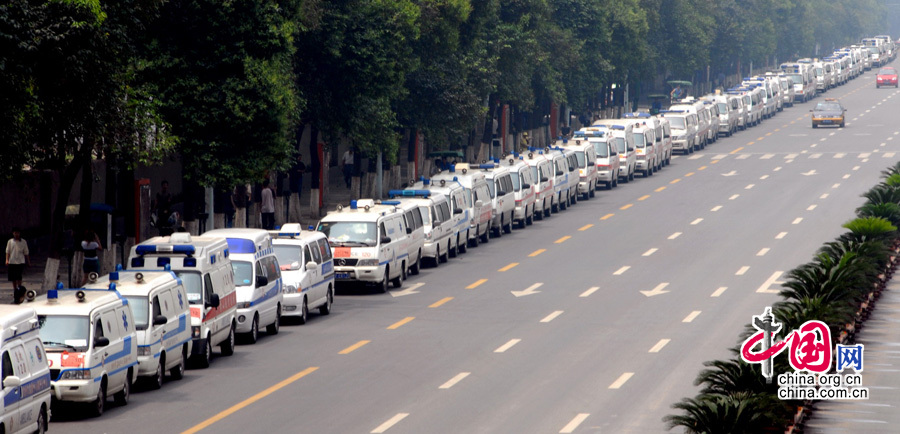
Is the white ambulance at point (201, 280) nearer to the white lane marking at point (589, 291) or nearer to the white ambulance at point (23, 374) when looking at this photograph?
the white ambulance at point (23, 374)

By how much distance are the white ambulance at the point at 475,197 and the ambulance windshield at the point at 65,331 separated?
2354 cm

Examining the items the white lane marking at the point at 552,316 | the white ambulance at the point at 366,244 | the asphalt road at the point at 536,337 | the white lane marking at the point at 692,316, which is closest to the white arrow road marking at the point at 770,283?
the asphalt road at the point at 536,337

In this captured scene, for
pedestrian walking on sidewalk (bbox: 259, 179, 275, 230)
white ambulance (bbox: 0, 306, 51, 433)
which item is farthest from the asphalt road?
pedestrian walking on sidewalk (bbox: 259, 179, 275, 230)

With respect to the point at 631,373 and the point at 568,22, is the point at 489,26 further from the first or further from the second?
the point at 631,373

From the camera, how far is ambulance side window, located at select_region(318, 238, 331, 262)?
34.7 meters

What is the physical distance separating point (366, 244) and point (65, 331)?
1454cm

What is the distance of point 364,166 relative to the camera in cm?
6900

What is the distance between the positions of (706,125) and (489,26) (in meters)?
22.1

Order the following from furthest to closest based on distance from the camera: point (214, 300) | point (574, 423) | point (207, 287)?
point (207, 287), point (214, 300), point (574, 423)

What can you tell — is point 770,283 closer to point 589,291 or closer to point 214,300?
point 589,291

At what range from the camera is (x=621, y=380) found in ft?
85.6

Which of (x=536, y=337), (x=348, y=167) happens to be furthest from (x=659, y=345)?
(x=348, y=167)

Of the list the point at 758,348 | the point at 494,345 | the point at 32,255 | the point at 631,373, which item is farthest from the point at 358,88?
the point at 758,348

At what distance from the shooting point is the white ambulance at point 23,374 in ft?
66.0
